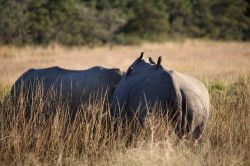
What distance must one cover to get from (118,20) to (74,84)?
72.1 ft

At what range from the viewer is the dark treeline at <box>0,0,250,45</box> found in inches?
1024

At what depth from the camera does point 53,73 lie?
8406 mm

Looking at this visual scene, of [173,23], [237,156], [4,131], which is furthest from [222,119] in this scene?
[173,23]

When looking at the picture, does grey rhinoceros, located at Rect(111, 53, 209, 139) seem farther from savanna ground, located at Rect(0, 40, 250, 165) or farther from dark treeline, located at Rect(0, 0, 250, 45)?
dark treeline, located at Rect(0, 0, 250, 45)

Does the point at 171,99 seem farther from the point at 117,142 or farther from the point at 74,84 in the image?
the point at 74,84

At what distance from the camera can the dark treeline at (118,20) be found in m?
26.0

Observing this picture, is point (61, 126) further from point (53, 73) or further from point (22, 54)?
point (22, 54)

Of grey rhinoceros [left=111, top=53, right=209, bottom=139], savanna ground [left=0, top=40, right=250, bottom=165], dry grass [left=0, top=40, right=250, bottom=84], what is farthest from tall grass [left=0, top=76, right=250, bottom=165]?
dry grass [left=0, top=40, right=250, bottom=84]

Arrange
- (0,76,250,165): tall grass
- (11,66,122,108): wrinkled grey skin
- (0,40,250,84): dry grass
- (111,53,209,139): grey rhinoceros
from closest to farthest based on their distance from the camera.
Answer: (0,76,250,165): tall grass → (111,53,209,139): grey rhinoceros → (11,66,122,108): wrinkled grey skin → (0,40,250,84): dry grass

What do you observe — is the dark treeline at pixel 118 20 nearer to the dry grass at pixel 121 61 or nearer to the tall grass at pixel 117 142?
the dry grass at pixel 121 61

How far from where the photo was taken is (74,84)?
8.02 m

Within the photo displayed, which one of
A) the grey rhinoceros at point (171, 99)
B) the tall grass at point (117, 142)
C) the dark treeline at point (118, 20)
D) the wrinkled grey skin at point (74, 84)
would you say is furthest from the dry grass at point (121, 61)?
the grey rhinoceros at point (171, 99)

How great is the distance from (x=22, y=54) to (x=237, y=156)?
54.1 ft

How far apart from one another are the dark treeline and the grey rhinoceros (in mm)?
19776
